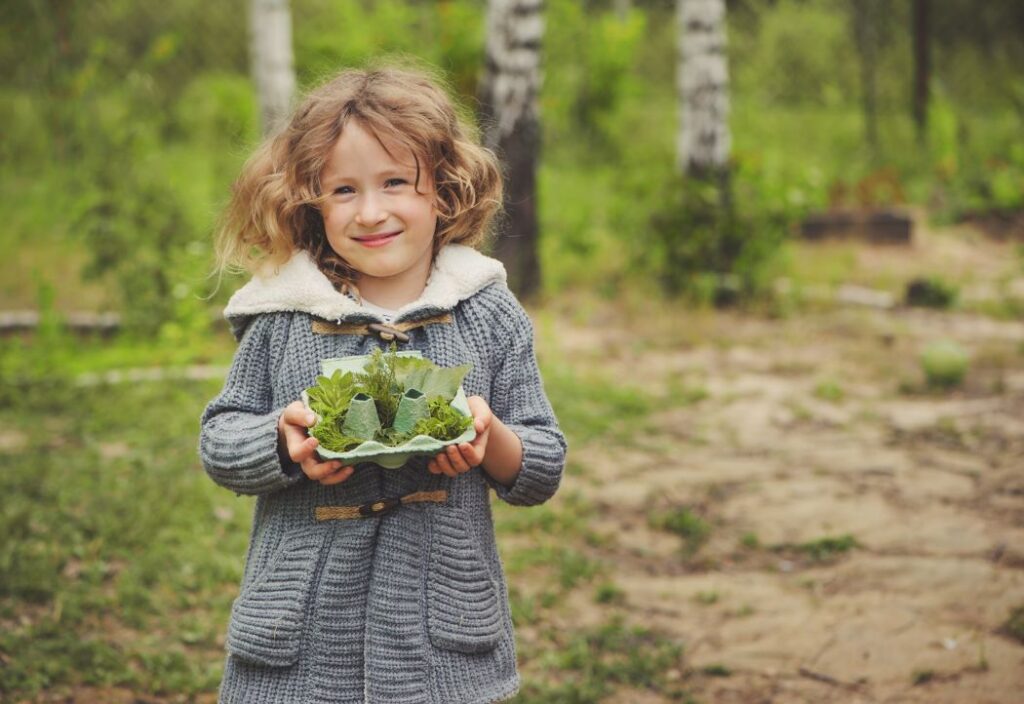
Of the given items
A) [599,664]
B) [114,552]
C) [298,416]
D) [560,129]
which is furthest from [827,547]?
[560,129]

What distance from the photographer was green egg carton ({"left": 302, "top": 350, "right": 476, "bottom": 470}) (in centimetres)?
166

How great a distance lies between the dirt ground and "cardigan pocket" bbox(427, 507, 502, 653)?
1.31 metres

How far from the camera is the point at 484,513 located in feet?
6.72

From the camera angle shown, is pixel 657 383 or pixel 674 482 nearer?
pixel 674 482

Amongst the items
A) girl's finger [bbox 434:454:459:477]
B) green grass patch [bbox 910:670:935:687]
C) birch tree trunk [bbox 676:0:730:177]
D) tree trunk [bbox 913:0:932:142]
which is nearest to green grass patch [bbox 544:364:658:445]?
green grass patch [bbox 910:670:935:687]

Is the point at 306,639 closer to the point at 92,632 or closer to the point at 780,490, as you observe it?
the point at 92,632

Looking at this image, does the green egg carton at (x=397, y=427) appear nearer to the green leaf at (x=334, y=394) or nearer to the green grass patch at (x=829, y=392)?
the green leaf at (x=334, y=394)

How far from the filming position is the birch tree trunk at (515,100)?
7.25 m

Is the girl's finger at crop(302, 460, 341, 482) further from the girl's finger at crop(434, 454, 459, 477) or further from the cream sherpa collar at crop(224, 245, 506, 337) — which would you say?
the cream sherpa collar at crop(224, 245, 506, 337)

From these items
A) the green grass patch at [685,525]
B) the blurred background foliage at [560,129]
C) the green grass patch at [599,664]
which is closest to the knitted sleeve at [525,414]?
the blurred background foliage at [560,129]

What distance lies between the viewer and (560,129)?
14.5m

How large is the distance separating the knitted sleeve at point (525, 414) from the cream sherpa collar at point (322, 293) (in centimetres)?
11

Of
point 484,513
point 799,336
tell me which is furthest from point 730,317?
point 484,513

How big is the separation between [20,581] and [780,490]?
2976mm
